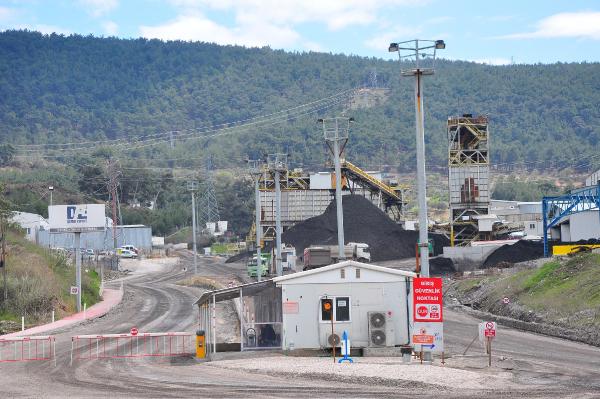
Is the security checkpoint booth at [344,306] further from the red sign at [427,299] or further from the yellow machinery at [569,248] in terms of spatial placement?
the yellow machinery at [569,248]

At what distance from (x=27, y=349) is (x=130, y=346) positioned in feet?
14.0

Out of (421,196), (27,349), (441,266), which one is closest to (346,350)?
(421,196)

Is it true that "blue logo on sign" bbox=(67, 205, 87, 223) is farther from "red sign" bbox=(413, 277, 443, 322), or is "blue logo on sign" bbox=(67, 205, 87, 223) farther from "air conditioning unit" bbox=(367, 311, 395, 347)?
"red sign" bbox=(413, 277, 443, 322)

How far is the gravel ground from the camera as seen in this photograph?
90.1 feet

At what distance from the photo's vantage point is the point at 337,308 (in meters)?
35.5

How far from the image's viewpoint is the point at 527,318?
5200cm

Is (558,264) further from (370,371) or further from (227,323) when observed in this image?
(370,371)

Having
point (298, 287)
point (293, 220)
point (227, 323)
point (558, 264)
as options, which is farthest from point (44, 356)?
point (293, 220)

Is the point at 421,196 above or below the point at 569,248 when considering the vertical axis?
above

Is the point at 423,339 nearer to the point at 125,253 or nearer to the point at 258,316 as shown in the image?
the point at 258,316

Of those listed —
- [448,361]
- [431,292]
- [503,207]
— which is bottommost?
[448,361]

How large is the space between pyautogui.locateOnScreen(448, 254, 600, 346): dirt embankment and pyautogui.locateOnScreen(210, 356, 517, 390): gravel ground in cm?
1246

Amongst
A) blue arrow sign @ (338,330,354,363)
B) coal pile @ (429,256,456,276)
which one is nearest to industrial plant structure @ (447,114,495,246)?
coal pile @ (429,256,456,276)

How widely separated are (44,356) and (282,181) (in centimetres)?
8523
